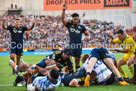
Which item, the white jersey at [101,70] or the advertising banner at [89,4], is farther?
the advertising banner at [89,4]

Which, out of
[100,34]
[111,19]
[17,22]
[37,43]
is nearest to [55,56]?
[17,22]

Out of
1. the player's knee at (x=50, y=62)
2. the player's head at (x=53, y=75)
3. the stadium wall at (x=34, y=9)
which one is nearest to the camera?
the player's head at (x=53, y=75)

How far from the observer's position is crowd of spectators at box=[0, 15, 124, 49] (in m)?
31.4

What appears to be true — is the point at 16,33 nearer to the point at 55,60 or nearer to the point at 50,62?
the point at 55,60

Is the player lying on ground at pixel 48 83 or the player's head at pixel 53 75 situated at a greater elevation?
the player's head at pixel 53 75

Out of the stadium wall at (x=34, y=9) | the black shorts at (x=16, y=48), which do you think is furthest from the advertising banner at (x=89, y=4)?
the black shorts at (x=16, y=48)

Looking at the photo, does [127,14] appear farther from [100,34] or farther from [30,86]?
[30,86]

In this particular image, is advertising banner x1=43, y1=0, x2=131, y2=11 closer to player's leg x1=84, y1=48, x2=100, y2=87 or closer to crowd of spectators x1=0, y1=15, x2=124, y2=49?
crowd of spectators x1=0, y1=15, x2=124, y2=49

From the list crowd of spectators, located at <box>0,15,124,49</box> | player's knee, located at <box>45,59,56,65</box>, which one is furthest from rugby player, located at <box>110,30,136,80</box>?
crowd of spectators, located at <box>0,15,124,49</box>

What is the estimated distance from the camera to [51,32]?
34781 mm

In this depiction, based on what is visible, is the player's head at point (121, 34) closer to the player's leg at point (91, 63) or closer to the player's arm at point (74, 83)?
the player's leg at point (91, 63)

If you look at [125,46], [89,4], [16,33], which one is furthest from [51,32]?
[125,46]

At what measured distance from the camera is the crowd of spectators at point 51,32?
31.4m

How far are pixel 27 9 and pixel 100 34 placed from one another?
13.0 metres
